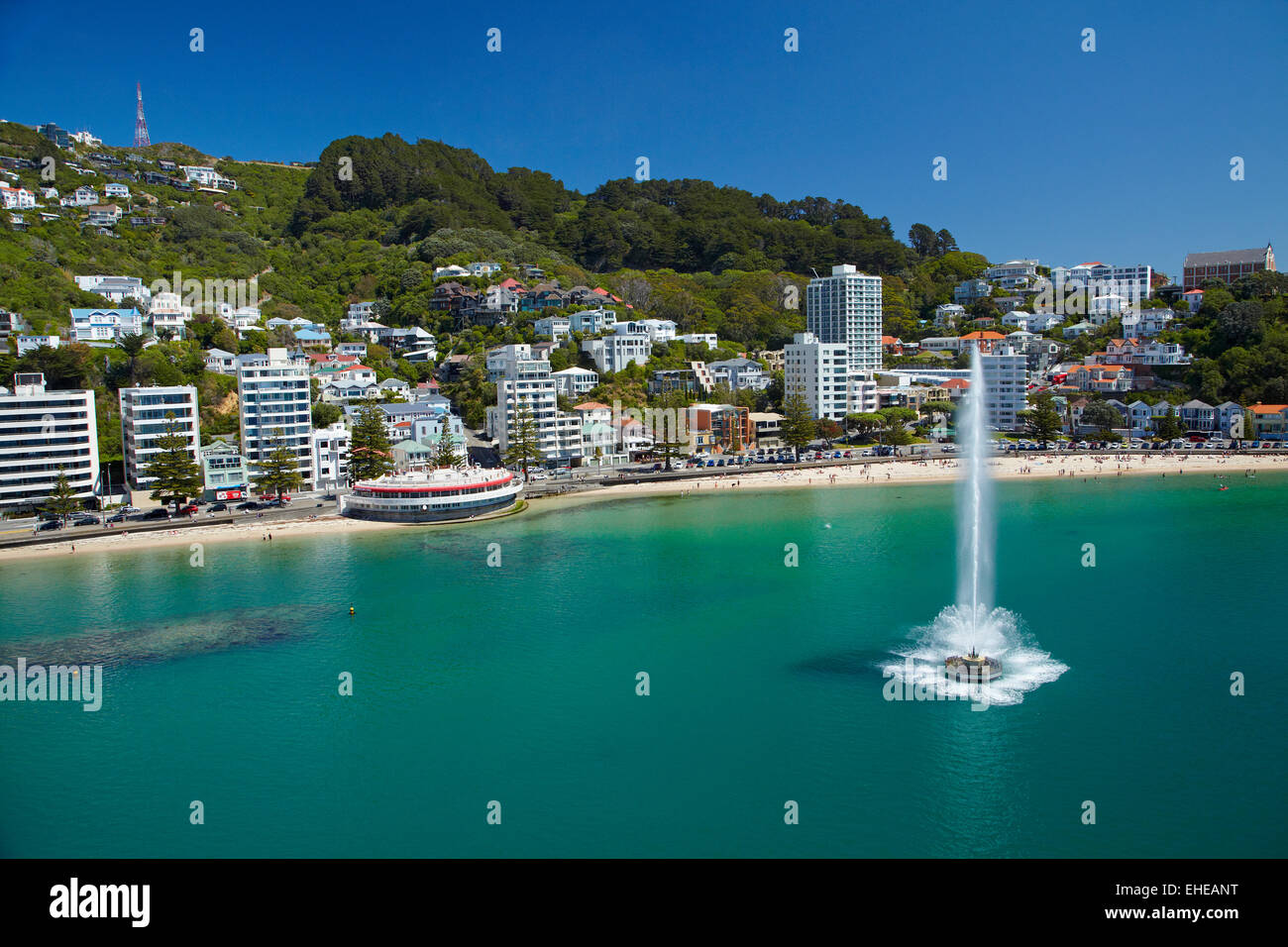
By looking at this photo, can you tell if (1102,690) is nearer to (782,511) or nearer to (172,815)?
(172,815)

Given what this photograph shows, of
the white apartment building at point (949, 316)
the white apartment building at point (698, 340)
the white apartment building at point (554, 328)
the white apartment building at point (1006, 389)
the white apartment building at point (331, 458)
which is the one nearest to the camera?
the white apartment building at point (331, 458)

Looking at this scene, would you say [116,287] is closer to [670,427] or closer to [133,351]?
[133,351]

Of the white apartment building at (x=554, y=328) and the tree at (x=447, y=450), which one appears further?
the white apartment building at (x=554, y=328)

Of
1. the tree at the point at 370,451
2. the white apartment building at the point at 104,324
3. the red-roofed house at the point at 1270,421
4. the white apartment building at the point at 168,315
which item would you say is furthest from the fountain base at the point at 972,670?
the white apartment building at the point at 168,315

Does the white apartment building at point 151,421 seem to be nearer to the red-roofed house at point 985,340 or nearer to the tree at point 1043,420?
the tree at point 1043,420

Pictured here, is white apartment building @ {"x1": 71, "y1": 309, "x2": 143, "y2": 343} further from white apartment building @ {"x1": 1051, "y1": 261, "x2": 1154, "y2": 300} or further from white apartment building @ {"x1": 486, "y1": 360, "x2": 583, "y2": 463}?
white apartment building @ {"x1": 1051, "y1": 261, "x2": 1154, "y2": 300}

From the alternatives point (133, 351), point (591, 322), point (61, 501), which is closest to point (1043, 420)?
point (591, 322)
